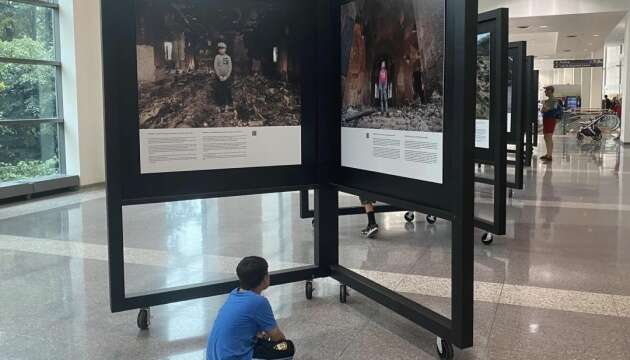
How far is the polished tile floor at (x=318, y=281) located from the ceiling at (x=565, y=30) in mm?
12891

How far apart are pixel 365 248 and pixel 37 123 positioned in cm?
685

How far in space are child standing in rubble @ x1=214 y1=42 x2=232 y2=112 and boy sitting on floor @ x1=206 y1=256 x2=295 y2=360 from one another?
1.36 metres

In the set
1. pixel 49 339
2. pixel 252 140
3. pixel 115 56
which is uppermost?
pixel 115 56

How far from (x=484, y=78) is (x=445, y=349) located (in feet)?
12.1

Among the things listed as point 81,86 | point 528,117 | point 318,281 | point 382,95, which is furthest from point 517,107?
point 81,86

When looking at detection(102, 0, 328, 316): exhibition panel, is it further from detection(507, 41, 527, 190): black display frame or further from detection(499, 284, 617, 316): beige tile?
detection(507, 41, 527, 190): black display frame

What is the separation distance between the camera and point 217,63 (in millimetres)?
3893

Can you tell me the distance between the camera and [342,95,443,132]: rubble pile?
326cm

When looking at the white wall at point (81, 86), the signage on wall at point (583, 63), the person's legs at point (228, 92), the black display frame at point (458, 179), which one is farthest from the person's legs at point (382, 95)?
the signage on wall at point (583, 63)

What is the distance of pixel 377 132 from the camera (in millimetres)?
3805

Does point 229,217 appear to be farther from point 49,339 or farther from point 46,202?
point 49,339

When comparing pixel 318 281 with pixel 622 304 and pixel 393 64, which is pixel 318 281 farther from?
pixel 622 304

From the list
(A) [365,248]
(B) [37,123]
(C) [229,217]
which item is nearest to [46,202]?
(B) [37,123]

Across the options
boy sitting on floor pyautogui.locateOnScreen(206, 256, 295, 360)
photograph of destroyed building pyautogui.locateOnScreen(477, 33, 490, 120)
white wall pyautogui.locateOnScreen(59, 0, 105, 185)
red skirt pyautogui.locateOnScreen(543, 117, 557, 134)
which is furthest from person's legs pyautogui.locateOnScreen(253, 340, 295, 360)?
red skirt pyautogui.locateOnScreen(543, 117, 557, 134)
